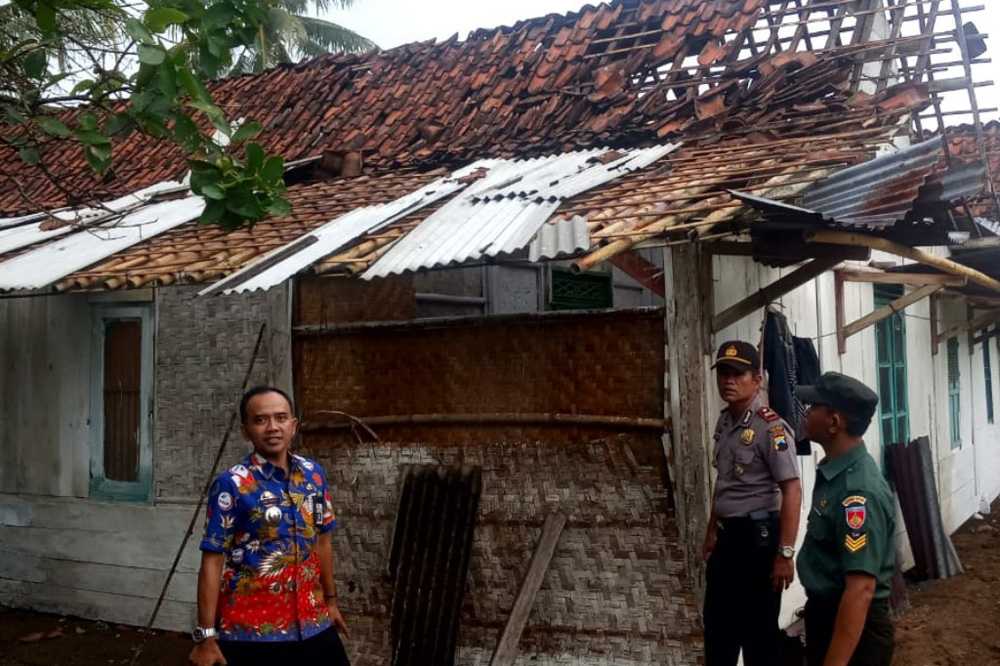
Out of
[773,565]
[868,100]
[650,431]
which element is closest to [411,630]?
[650,431]

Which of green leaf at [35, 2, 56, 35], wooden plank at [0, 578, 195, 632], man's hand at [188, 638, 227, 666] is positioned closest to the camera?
man's hand at [188, 638, 227, 666]

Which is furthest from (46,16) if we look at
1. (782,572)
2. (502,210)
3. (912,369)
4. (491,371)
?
(912,369)

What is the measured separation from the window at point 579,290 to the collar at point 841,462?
13.3 feet

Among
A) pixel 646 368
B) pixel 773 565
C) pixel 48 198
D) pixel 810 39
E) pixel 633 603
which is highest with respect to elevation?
pixel 810 39

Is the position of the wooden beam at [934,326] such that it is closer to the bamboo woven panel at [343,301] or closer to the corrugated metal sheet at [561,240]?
the bamboo woven panel at [343,301]

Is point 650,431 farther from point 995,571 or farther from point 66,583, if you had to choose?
point 995,571

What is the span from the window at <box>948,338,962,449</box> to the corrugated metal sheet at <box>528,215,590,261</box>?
740 cm

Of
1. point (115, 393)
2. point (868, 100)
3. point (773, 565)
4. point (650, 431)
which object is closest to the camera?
point (773, 565)

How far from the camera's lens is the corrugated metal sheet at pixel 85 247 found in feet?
16.5

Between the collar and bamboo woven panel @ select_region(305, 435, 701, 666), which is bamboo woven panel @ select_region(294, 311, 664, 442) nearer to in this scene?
bamboo woven panel @ select_region(305, 435, 701, 666)

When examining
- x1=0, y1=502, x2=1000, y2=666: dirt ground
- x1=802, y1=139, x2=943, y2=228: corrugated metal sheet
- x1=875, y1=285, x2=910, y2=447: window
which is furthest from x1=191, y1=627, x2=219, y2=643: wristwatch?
x1=875, y1=285, x2=910, y2=447: window

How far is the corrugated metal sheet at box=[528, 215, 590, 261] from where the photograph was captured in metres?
3.75

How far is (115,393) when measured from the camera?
655 centimetres

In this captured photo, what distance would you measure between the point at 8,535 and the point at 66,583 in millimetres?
690
